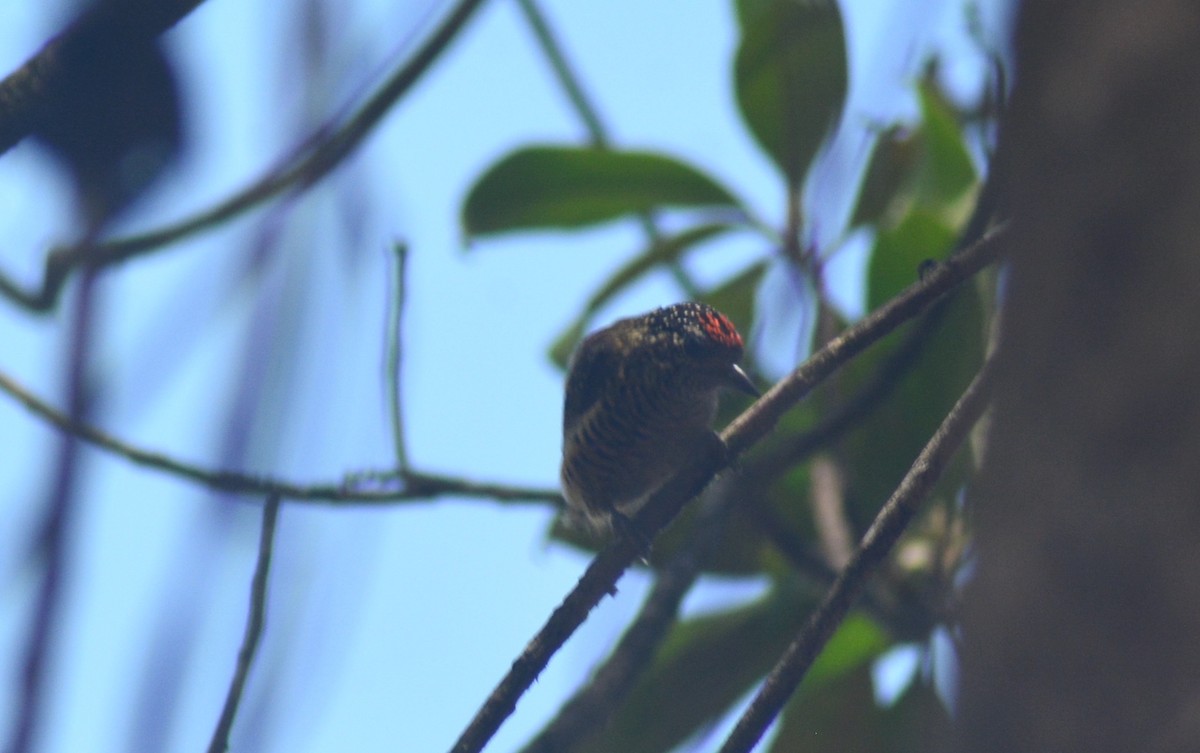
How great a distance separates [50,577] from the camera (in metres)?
0.97

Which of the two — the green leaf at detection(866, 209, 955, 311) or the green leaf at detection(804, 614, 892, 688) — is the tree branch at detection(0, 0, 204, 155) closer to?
the green leaf at detection(866, 209, 955, 311)

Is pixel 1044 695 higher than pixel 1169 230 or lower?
lower

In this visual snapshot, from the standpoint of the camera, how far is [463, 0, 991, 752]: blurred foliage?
356 centimetres

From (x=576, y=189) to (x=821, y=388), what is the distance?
101 cm

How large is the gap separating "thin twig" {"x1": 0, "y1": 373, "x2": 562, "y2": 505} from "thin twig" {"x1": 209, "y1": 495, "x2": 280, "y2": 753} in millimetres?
117

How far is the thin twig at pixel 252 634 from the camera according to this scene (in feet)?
6.04

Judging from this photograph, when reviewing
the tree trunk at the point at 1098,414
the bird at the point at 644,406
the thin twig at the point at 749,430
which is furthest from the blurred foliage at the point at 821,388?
the tree trunk at the point at 1098,414

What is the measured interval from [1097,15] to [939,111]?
319cm

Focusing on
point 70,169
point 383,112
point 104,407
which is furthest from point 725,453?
point 104,407

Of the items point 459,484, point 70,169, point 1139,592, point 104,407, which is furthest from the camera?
point 459,484

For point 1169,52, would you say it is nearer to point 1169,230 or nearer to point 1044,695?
point 1169,230

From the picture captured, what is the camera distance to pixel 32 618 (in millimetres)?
957

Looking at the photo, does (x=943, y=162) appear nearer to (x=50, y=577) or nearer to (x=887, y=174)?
(x=887, y=174)

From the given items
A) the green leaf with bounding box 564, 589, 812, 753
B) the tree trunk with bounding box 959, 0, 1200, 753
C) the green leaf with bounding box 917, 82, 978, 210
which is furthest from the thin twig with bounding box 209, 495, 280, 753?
the green leaf with bounding box 917, 82, 978, 210
